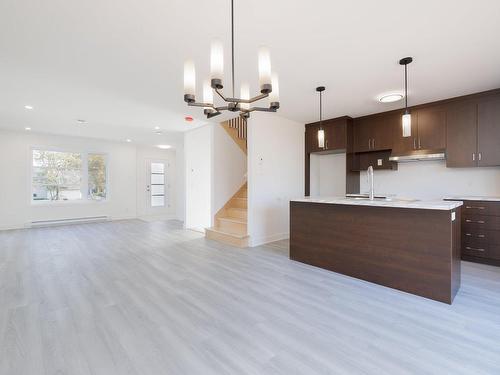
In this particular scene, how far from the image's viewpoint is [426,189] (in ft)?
15.0

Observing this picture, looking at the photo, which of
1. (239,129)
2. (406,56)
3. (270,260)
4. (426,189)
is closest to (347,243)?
(270,260)

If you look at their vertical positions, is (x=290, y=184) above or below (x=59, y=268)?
above

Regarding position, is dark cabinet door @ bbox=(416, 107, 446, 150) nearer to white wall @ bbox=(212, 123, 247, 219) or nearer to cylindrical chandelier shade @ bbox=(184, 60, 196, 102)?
white wall @ bbox=(212, 123, 247, 219)

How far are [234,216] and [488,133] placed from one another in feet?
15.2

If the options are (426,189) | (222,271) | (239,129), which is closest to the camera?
(222,271)

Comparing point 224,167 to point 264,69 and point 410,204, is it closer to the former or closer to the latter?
point 410,204

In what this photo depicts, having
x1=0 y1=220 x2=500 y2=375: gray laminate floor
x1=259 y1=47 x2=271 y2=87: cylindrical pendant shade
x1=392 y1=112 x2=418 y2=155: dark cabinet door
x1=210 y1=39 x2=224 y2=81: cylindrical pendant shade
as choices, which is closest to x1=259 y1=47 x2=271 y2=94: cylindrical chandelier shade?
x1=259 y1=47 x2=271 y2=87: cylindrical pendant shade

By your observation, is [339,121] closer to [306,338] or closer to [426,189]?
[426,189]

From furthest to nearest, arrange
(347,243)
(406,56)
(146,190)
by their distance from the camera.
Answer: (146,190)
(347,243)
(406,56)

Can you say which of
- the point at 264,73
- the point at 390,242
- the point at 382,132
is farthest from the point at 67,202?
the point at 382,132

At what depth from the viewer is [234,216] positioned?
5.64m

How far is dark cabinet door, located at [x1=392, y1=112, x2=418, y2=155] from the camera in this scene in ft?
14.4

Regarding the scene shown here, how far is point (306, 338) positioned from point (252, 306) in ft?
2.12

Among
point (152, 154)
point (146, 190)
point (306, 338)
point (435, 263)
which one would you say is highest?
point (152, 154)
